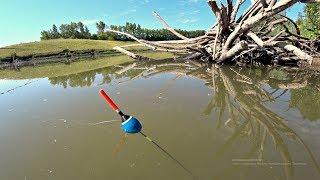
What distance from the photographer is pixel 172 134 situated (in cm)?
482

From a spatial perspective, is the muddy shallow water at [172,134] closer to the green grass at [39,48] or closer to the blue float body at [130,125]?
the blue float body at [130,125]

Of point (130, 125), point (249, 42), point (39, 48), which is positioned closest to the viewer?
point (130, 125)

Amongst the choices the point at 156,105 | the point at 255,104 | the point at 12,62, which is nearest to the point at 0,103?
the point at 156,105

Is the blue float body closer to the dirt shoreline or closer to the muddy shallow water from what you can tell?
the muddy shallow water

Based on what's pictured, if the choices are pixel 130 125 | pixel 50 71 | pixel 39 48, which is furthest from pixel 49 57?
pixel 130 125

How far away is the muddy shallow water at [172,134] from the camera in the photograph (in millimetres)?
3740

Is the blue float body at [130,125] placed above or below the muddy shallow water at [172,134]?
above

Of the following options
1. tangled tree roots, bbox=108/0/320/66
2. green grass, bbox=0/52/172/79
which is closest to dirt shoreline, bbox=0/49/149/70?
green grass, bbox=0/52/172/79

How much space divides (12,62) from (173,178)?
30807 millimetres

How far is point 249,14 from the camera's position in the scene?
42.1 feet

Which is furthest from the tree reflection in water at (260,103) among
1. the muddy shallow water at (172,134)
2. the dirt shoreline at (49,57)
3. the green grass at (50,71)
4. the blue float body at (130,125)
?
the dirt shoreline at (49,57)

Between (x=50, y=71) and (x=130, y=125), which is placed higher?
(x=130, y=125)

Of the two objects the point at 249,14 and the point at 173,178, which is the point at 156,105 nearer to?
the point at 173,178

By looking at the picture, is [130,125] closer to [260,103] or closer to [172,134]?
[172,134]
